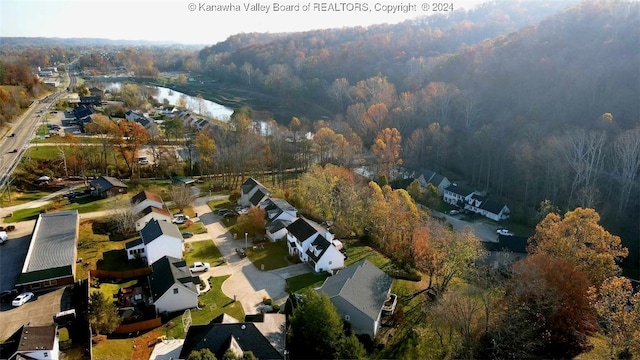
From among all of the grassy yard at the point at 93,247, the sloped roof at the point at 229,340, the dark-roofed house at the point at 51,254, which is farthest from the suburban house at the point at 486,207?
the dark-roofed house at the point at 51,254

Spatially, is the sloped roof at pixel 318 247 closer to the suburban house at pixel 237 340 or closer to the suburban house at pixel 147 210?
the suburban house at pixel 237 340

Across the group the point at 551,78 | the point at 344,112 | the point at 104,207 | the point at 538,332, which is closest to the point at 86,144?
the point at 104,207

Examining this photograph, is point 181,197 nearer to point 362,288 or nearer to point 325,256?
point 325,256

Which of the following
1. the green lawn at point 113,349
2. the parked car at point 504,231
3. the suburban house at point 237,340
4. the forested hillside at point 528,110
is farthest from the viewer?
the forested hillside at point 528,110

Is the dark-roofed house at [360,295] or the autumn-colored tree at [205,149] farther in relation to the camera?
the autumn-colored tree at [205,149]

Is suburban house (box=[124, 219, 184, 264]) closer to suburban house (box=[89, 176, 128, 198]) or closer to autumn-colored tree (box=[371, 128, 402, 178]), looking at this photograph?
suburban house (box=[89, 176, 128, 198])

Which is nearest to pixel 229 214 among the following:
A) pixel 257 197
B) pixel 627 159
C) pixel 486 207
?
pixel 257 197

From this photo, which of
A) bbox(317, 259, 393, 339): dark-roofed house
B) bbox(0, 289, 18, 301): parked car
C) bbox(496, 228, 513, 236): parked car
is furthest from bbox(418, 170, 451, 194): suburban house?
bbox(0, 289, 18, 301): parked car

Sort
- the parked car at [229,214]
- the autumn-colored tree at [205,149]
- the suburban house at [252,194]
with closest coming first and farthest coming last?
the parked car at [229,214] → the suburban house at [252,194] → the autumn-colored tree at [205,149]
